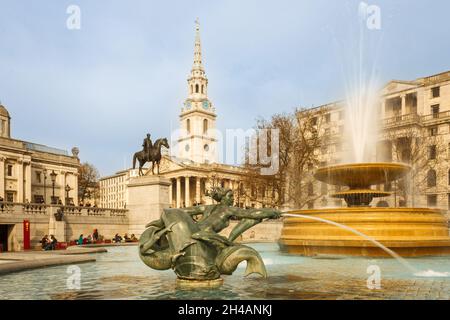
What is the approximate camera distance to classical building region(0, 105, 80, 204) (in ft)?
202

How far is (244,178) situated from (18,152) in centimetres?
3388

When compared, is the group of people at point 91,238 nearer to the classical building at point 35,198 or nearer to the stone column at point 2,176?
the classical building at point 35,198


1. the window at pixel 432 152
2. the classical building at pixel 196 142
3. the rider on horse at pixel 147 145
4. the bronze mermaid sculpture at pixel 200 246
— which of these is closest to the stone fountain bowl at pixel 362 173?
the bronze mermaid sculpture at pixel 200 246

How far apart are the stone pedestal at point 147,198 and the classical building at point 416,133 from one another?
2006 cm

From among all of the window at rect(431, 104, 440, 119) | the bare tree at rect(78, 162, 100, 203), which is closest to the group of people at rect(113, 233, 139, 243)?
the window at rect(431, 104, 440, 119)

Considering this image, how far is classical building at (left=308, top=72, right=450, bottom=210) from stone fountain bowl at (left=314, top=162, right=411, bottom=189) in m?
25.8

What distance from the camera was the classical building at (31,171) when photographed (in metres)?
61.7

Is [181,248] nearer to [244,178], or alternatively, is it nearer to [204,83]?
[244,178]

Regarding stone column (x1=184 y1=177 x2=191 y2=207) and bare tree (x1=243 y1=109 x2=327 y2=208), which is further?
stone column (x1=184 y1=177 x2=191 y2=207)

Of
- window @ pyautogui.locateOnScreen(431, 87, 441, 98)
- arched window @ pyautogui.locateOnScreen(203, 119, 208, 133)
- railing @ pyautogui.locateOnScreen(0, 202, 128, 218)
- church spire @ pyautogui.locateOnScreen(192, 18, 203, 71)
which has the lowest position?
railing @ pyautogui.locateOnScreen(0, 202, 128, 218)

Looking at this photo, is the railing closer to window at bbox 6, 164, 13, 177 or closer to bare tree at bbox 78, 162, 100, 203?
window at bbox 6, 164, 13, 177

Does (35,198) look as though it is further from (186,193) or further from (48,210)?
(48,210)

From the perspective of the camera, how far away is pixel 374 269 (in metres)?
10.6

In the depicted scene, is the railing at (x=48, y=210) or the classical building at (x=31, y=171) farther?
the classical building at (x=31, y=171)
